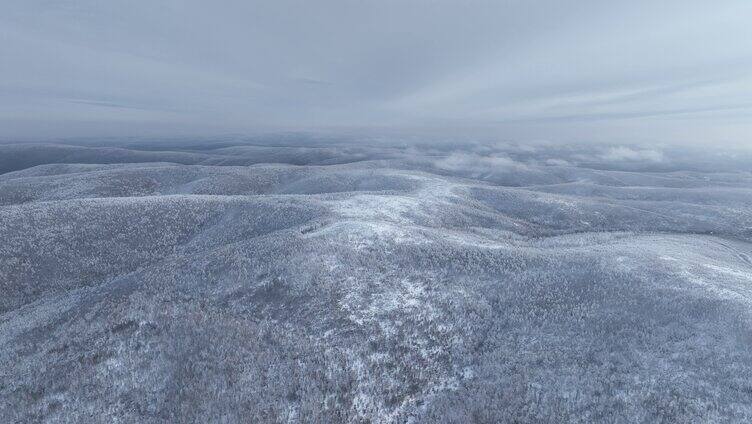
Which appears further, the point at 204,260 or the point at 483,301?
the point at 204,260

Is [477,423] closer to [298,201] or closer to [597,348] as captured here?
[597,348]

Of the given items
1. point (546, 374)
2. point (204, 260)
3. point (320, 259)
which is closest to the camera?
point (546, 374)

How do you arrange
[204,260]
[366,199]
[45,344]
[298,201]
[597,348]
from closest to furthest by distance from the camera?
[597,348], [45,344], [204,260], [298,201], [366,199]

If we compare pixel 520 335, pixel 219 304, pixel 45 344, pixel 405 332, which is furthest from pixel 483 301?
pixel 45 344

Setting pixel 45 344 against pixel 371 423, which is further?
pixel 45 344

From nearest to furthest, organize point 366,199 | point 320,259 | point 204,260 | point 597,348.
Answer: point 597,348
point 320,259
point 204,260
point 366,199

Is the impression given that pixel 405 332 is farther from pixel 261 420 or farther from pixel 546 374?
pixel 261 420

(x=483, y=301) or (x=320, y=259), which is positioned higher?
(x=320, y=259)

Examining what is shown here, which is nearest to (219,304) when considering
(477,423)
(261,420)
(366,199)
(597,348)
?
(261,420)

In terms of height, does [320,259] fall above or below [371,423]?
above
